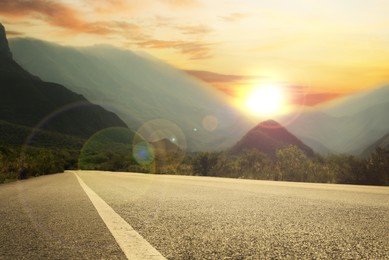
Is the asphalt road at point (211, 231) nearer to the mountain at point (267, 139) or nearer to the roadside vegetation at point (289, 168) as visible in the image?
the roadside vegetation at point (289, 168)

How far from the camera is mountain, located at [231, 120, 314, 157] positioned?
4052 inches

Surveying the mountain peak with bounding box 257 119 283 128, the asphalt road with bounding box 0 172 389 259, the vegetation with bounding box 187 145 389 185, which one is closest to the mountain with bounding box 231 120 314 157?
the mountain peak with bounding box 257 119 283 128

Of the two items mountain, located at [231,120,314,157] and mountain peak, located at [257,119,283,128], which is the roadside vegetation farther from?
mountain peak, located at [257,119,283,128]

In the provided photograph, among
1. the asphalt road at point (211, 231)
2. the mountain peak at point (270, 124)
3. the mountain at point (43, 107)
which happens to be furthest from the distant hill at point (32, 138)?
the asphalt road at point (211, 231)

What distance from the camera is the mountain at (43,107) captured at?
139000mm

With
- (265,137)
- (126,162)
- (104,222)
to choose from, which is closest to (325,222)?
(104,222)

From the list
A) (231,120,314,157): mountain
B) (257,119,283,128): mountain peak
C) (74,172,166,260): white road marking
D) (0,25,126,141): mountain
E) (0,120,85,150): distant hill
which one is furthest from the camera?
(0,25,126,141): mountain

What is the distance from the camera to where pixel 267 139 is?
107812 millimetres

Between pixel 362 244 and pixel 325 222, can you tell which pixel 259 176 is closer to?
pixel 325 222

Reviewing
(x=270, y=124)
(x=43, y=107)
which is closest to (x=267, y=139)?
(x=270, y=124)

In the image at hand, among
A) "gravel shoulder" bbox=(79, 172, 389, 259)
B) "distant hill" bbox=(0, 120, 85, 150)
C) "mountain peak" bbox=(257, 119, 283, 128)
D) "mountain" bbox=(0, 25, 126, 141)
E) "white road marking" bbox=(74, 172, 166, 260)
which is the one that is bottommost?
"white road marking" bbox=(74, 172, 166, 260)

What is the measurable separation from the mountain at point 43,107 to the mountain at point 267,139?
61.8 metres

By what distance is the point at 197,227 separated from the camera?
482 centimetres

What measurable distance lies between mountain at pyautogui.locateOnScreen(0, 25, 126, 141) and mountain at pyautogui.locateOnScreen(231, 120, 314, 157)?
61794 mm
